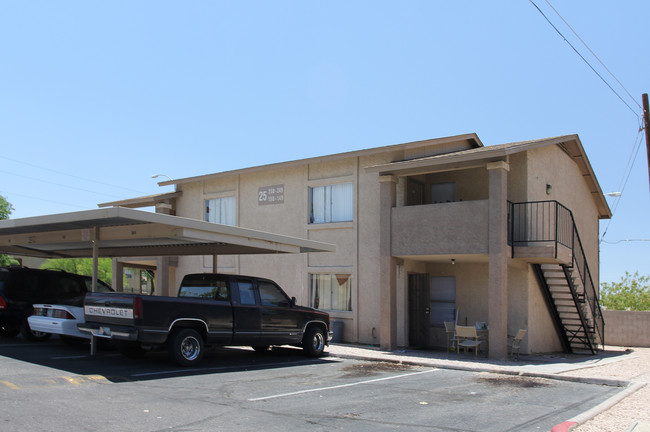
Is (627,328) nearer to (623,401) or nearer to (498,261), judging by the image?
(498,261)

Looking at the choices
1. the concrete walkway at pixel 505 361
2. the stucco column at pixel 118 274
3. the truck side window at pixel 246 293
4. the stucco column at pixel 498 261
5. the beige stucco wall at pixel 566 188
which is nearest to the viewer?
the concrete walkway at pixel 505 361

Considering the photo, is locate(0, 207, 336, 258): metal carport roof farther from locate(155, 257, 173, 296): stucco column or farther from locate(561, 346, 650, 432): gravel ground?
locate(561, 346, 650, 432): gravel ground

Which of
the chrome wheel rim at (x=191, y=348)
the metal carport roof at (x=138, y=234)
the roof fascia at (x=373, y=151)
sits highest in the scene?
the roof fascia at (x=373, y=151)

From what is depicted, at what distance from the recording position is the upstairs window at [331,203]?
19.7 m

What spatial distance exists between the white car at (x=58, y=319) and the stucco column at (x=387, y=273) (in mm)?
7852

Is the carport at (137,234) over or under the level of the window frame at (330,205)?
under

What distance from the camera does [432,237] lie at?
16750 mm

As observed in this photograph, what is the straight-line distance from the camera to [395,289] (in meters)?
17.4

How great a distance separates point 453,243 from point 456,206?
38.6 inches

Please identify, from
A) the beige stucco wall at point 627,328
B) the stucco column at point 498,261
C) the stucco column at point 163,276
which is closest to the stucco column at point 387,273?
the stucco column at point 498,261

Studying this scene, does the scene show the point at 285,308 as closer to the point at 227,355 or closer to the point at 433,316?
the point at 227,355

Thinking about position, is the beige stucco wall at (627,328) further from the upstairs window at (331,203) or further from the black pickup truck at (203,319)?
the black pickup truck at (203,319)

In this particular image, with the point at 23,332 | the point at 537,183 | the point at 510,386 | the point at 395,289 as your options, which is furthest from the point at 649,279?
the point at 23,332

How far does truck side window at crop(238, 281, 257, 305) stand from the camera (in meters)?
13.4
